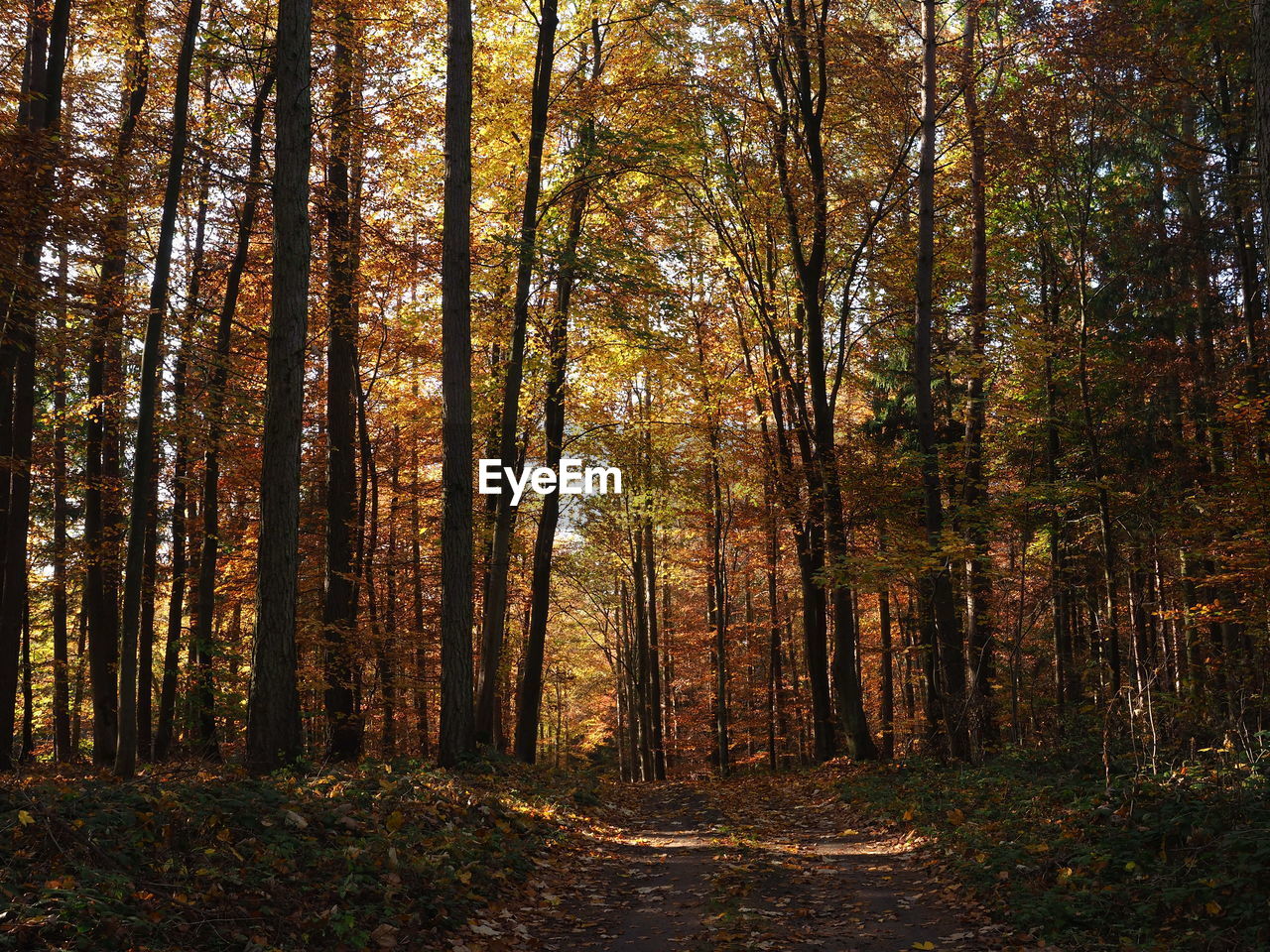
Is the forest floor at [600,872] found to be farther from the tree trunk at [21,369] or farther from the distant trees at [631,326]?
the tree trunk at [21,369]

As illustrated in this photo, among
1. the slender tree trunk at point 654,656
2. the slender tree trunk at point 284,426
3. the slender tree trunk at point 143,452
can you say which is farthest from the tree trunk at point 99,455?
the slender tree trunk at point 654,656

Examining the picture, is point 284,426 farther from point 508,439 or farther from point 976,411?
point 976,411

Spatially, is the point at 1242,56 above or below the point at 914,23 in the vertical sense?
below

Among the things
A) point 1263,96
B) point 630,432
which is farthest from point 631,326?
point 1263,96

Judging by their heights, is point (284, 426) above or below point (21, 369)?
below

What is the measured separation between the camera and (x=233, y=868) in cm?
499

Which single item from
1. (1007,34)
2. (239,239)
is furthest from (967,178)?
(239,239)

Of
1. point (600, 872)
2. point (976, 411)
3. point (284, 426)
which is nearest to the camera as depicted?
point (600, 872)

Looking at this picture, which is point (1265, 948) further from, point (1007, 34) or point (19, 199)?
point (1007, 34)

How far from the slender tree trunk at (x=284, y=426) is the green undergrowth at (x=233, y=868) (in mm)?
1674

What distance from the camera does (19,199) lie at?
30.6 feet

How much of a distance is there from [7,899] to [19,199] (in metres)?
8.29

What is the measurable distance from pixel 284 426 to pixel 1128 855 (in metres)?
8.32

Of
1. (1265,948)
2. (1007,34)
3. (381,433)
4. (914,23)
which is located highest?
(1007,34)
